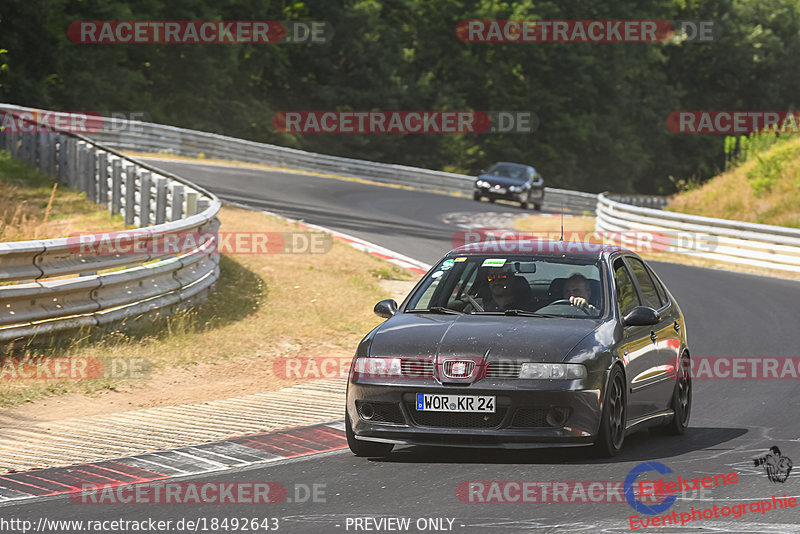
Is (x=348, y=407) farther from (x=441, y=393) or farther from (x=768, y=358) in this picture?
(x=768, y=358)

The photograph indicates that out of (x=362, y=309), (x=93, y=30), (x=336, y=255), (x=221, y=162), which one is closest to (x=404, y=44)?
(x=93, y=30)

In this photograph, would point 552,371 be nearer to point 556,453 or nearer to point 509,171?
point 556,453

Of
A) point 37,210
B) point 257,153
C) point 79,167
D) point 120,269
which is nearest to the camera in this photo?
point 120,269

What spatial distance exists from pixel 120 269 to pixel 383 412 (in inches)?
289

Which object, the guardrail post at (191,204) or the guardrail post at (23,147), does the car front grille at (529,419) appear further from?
the guardrail post at (23,147)

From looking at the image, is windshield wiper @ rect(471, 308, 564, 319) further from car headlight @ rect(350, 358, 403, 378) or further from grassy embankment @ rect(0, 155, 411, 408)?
grassy embankment @ rect(0, 155, 411, 408)

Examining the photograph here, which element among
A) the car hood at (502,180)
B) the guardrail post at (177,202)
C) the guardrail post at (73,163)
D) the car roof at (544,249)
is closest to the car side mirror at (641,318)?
the car roof at (544,249)

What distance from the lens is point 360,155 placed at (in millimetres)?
61125

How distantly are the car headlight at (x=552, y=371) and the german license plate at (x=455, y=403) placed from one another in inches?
10.8

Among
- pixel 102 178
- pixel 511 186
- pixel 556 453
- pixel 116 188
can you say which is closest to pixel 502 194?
pixel 511 186

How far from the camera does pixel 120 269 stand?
14.5 meters

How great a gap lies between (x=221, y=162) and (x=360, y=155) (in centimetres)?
2067

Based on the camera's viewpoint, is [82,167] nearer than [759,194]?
Yes

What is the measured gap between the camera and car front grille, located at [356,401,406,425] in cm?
787
